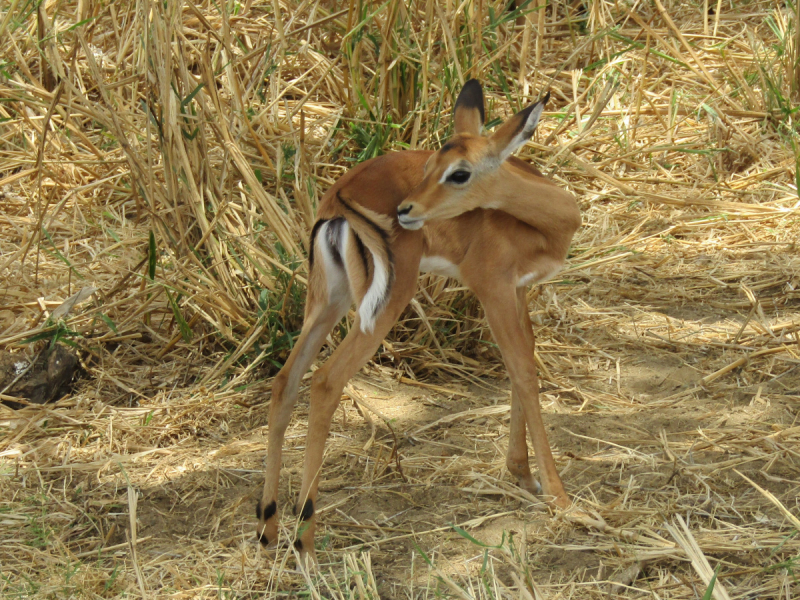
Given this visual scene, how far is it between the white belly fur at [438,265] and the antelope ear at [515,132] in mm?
447

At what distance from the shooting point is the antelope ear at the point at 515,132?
316 cm

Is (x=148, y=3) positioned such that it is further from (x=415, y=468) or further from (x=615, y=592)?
(x=615, y=592)

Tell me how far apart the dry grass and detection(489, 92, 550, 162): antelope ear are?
1212 millimetres

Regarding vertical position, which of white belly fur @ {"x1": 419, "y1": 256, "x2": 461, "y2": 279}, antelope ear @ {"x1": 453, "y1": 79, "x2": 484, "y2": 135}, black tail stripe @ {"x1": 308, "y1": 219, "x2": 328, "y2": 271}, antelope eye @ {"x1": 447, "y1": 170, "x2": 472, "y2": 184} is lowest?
white belly fur @ {"x1": 419, "y1": 256, "x2": 461, "y2": 279}

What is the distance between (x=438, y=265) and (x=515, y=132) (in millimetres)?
595

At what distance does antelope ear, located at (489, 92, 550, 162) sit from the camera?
124 inches

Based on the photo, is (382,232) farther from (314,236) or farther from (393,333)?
(393,333)

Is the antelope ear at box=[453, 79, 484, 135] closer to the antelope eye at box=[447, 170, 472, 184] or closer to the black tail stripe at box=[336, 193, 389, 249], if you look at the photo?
the antelope eye at box=[447, 170, 472, 184]

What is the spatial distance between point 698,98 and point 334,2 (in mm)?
3132

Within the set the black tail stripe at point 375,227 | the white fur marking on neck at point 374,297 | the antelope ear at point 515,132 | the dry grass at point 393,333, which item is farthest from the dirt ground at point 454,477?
the antelope ear at point 515,132

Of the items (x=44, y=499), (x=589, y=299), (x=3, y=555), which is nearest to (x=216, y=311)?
(x=44, y=499)

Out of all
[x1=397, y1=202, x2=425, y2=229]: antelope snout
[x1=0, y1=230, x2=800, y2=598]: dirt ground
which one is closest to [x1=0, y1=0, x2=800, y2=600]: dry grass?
[x1=0, y1=230, x2=800, y2=598]: dirt ground

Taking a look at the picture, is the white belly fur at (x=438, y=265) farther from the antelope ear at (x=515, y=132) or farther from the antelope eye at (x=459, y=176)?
the antelope ear at (x=515, y=132)

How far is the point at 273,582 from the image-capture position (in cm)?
294
